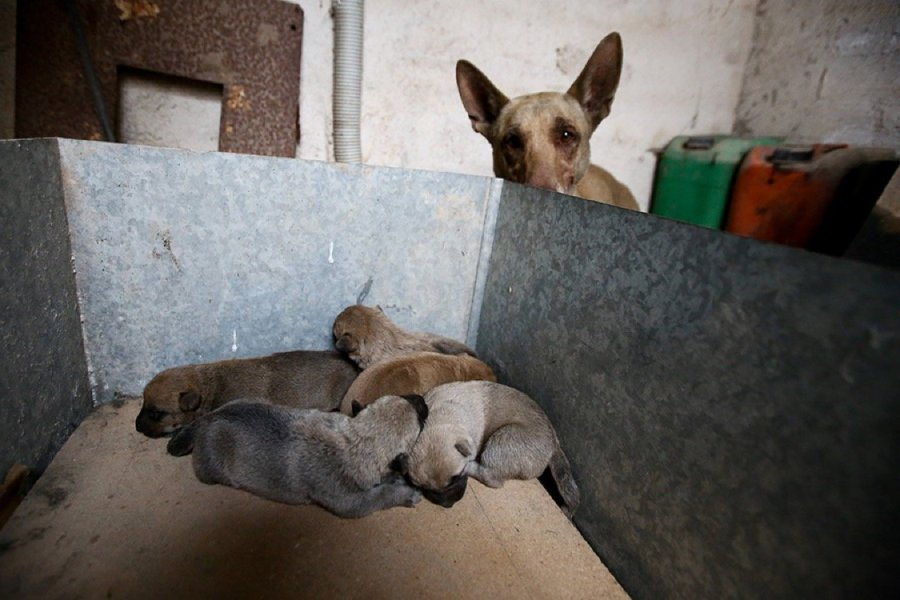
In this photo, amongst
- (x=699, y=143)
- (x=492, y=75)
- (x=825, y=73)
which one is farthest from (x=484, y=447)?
(x=825, y=73)

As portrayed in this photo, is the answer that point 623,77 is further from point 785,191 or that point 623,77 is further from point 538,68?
point 785,191

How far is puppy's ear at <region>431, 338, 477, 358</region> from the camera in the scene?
2.53m

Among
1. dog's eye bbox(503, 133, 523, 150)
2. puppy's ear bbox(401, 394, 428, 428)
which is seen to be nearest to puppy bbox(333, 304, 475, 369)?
puppy's ear bbox(401, 394, 428, 428)

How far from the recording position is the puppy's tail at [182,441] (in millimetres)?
1867

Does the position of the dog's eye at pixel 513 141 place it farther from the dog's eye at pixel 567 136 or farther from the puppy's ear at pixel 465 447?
the puppy's ear at pixel 465 447

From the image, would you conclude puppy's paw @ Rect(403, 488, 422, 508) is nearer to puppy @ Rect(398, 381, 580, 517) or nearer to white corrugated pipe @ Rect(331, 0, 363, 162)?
puppy @ Rect(398, 381, 580, 517)

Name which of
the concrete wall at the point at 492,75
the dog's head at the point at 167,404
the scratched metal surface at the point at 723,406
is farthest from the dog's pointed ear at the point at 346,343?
the concrete wall at the point at 492,75

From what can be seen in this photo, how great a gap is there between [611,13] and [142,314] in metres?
5.18

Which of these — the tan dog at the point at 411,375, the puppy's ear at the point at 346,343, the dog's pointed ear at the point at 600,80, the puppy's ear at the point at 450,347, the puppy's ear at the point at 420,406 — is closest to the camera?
the puppy's ear at the point at 420,406

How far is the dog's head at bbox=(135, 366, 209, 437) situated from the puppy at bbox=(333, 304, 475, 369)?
0.74m

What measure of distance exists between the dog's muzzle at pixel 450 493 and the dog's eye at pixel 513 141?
224 cm

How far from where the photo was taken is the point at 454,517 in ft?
5.72

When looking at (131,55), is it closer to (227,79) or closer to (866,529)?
(227,79)

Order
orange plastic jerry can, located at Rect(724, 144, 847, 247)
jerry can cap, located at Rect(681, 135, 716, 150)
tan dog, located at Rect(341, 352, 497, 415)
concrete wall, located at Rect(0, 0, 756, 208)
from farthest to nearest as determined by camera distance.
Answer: jerry can cap, located at Rect(681, 135, 716, 150), concrete wall, located at Rect(0, 0, 756, 208), orange plastic jerry can, located at Rect(724, 144, 847, 247), tan dog, located at Rect(341, 352, 497, 415)
